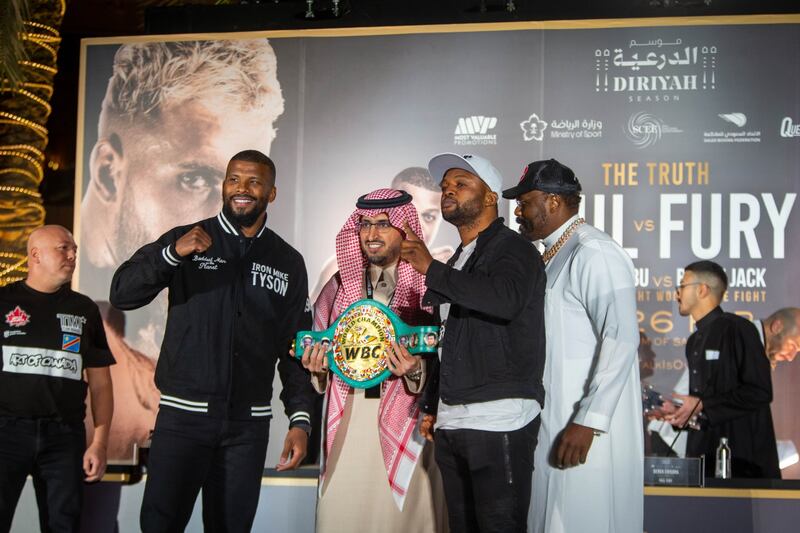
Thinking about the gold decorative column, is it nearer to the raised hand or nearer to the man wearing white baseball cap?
the raised hand

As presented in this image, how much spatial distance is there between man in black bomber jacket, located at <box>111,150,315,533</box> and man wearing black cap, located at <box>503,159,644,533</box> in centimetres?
101

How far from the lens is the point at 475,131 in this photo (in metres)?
5.31

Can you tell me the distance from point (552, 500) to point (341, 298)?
1220mm

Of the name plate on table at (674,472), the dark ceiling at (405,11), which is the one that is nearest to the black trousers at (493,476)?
the name plate on table at (674,472)


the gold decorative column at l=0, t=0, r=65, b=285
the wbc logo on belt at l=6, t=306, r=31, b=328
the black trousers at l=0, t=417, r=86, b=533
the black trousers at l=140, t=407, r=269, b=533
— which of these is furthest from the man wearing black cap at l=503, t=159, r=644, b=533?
the gold decorative column at l=0, t=0, r=65, b=285

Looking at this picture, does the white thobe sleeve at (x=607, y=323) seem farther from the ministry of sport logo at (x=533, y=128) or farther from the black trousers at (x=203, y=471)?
the ministry of sport logo at (x=533, y=128)

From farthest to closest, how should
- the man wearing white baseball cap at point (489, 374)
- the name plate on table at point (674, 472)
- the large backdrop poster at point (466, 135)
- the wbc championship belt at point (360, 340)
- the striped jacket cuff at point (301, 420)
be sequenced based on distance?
the large backdrop poster at point (466, 135)
the name plate on table at point (674, 472)
the striped jacket cuff at point (301, 420)
the wbc championship belt at point (360, 340)
the man wearing white baseball cap at point (489, 374)

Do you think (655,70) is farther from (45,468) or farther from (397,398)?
(45,468)

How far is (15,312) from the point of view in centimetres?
453

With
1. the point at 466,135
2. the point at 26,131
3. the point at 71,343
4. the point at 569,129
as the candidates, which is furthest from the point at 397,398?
the point at 26,131

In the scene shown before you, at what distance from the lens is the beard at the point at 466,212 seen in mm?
Result: 3584

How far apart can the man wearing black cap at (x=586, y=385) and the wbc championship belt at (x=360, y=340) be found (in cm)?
56

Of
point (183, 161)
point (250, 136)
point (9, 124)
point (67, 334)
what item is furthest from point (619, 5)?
point (9, 124)

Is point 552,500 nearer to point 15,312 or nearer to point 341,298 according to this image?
point 341,298
